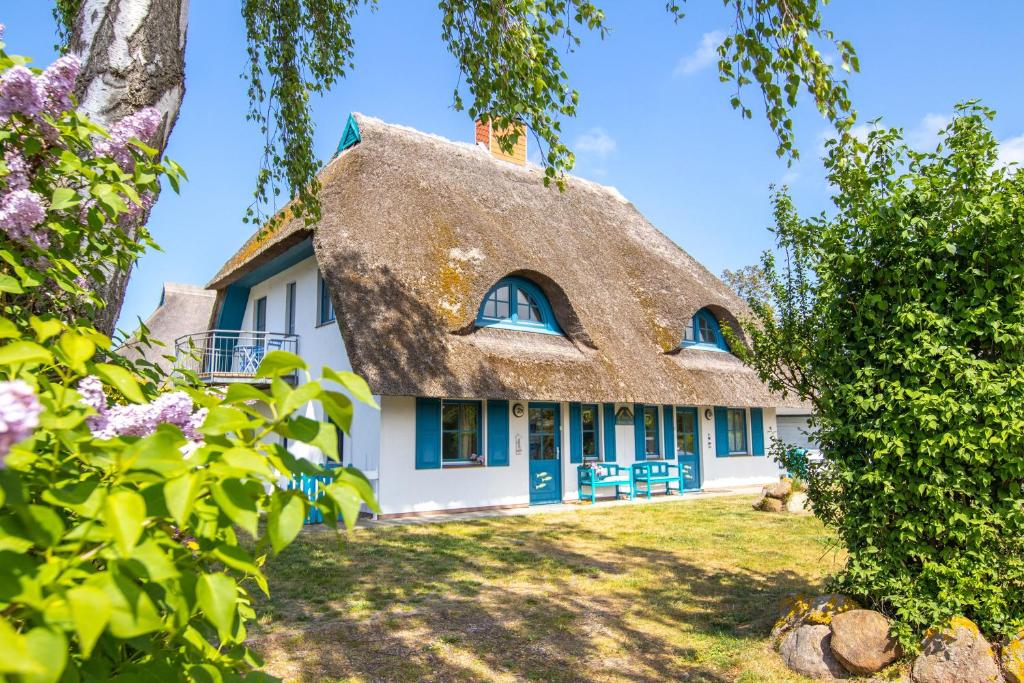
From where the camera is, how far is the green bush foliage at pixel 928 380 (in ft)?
12.3

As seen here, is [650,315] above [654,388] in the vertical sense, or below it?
above

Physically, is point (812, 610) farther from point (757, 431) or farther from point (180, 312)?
point (180, 312)

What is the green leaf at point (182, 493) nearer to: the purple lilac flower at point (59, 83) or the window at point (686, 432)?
the purple lilac flower at point (59, 83)

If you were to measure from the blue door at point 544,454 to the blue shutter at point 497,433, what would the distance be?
2.29 ft

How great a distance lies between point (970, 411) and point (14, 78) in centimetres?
443

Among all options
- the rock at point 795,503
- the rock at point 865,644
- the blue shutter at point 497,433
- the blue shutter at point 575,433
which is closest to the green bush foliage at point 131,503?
the rock at point 865,644

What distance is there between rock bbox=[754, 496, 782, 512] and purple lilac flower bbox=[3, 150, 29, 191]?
12239mm

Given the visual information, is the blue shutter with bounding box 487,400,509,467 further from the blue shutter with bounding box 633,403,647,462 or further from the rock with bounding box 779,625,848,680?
the rock with bounding box 779,625,848,680

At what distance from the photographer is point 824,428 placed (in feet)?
14.4

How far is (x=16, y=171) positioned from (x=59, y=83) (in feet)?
0.78

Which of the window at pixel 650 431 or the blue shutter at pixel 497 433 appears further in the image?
the window at pixel 650 431

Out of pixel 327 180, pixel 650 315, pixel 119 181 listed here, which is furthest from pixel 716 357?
pixel 119 181

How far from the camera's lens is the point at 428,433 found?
11.7 m

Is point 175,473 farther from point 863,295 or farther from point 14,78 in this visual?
point 863,295
